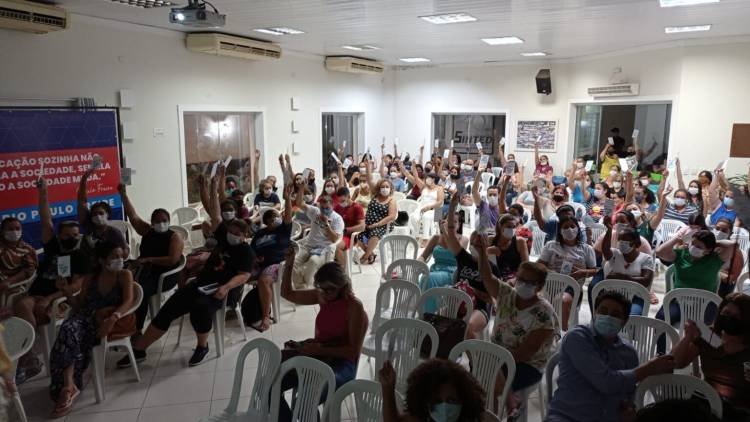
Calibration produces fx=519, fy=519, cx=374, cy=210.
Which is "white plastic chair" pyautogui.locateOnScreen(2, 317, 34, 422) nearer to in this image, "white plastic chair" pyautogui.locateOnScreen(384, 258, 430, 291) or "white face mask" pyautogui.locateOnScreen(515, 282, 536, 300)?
"white plastic chair" pyautogui.locateOnScreen(384, 258, 430, 291)

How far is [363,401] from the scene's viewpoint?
2.41m

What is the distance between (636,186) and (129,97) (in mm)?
6352

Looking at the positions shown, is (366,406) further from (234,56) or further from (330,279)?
(234,56)

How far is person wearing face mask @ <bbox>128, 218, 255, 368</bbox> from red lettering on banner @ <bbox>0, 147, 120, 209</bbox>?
2.17 metres

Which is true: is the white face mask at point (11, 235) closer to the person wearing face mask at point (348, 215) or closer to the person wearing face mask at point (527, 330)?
the person wearing face mask at point (348, 215)

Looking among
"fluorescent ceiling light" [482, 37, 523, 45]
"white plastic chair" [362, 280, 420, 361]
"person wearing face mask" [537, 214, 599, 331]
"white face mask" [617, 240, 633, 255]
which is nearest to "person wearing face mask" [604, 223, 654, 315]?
"white face mask" [617, 240, 633, 255]

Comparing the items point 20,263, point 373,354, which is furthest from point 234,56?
point 373,354

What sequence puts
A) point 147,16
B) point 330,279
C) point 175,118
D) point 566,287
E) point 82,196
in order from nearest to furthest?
point 330,279 → point 566,287 → point 82,196 → point 147,16 → point 175,118

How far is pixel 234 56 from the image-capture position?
7625mm

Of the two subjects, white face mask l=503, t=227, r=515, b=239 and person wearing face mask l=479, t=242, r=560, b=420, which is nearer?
person wearing face mask l=479, t=242, r=560, b=420

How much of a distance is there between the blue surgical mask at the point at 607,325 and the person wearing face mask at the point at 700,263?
156 centimetres

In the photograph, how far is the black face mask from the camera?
2.47 metres

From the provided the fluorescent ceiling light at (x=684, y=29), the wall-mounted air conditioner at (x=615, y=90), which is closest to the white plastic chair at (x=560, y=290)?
the fluorescent ceiling light at (x=684, y=29)

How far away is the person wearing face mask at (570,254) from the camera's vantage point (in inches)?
171
